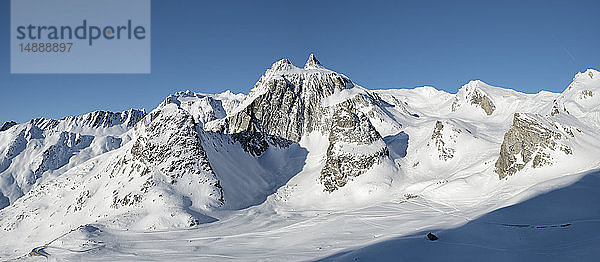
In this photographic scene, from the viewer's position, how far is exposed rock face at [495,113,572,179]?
4172cm

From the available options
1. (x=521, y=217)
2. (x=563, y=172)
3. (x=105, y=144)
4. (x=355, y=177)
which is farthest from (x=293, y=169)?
(x=105, y=144)

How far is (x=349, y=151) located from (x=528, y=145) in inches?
1070

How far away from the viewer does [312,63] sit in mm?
126375

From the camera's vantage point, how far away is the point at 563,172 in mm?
38344

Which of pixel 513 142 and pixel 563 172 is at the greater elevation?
pixel 513 142

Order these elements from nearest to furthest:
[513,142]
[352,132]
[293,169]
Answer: [513,142], [352,132], [293,169]

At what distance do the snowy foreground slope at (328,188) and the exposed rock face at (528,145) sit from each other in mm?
169

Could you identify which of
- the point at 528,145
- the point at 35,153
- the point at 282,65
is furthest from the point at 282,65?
the point at 35,153

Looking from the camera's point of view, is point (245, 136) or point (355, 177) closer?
point (355, 177)

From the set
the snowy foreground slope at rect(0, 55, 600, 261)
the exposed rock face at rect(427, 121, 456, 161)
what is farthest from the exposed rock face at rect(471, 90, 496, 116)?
the exposed rock face at rect(427, 121, 456, 161)

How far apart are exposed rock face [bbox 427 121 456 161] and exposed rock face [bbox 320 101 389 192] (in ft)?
29.8

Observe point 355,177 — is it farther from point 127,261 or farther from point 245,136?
point 127,261

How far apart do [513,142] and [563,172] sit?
8137 mm

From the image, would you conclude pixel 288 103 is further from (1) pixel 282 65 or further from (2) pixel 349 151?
(2) pixel 349 151
